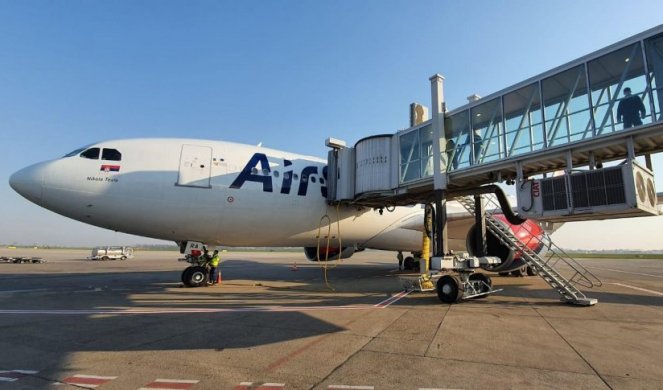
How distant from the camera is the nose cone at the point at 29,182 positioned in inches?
409

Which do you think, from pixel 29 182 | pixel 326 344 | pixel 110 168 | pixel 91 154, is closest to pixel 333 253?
pixel 110 168

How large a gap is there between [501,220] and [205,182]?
10240 mm

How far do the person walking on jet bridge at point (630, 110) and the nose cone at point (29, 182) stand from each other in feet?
47.1

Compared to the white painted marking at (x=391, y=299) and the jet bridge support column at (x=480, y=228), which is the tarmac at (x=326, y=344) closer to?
the white painted marking at (x=391, y=299)

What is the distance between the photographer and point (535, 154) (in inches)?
352

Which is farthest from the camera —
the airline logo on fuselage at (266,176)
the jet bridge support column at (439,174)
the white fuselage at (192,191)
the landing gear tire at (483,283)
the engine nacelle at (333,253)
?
the engine nacelle at (333,253)

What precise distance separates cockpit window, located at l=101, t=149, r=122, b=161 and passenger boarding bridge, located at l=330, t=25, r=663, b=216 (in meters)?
7.58

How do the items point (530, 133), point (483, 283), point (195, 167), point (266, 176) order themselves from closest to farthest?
point (530, 133) < point (483, 283) < point (195, 167) < point (266, 176)

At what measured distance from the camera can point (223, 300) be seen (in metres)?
10.5

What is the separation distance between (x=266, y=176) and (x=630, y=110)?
10089mm

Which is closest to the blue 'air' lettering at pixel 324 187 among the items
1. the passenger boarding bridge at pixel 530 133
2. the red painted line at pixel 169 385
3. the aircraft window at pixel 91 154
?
the passenger boarding bridge at pixel 530 133

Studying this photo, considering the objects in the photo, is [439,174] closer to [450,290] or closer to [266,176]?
[450,290]

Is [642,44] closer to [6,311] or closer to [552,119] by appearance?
[552,119]

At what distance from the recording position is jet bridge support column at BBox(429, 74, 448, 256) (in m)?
11.0
